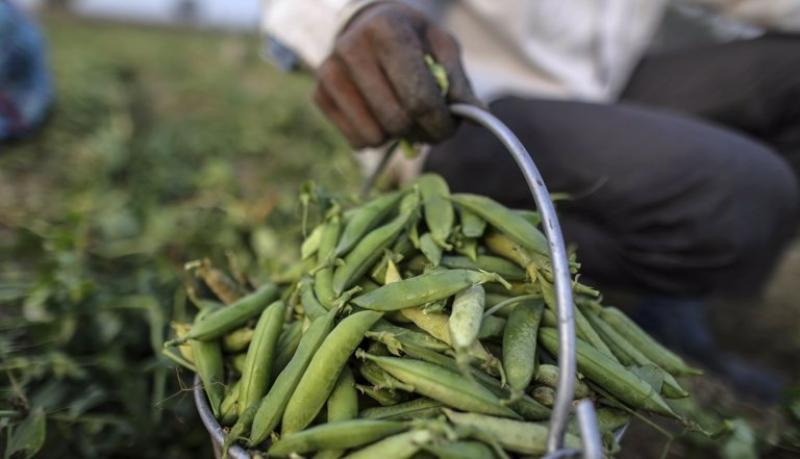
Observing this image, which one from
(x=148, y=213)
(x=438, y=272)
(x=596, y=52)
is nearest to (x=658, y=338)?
(x=596, y=52)

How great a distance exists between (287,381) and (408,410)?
0.17 m

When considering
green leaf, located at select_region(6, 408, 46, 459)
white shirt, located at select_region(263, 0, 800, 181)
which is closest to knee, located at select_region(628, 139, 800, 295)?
white shirt, located at select_region(263, 0, 800, 181)

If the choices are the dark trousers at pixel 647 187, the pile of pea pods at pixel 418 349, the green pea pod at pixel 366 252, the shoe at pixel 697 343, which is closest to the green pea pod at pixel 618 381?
the pile of pea pods at pixel 418 349

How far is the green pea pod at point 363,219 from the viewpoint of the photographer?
42.0 inches

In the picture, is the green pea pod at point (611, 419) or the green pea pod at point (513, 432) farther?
the green pea pod at point (611, 419)

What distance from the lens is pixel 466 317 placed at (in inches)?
33.2

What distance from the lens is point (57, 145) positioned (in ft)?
8.71

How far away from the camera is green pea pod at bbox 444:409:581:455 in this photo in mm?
774

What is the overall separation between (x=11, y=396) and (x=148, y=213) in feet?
3.04

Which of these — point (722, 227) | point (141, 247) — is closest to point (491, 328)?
point (722, 227)

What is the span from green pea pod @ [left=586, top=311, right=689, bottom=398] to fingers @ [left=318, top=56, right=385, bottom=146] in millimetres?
525

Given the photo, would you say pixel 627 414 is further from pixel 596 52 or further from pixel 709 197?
pixel 596 52

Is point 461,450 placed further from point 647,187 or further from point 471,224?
point 647,187

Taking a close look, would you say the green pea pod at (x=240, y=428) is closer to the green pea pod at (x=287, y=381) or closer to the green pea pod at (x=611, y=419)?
the green pea pod at (x=287, y=381)
